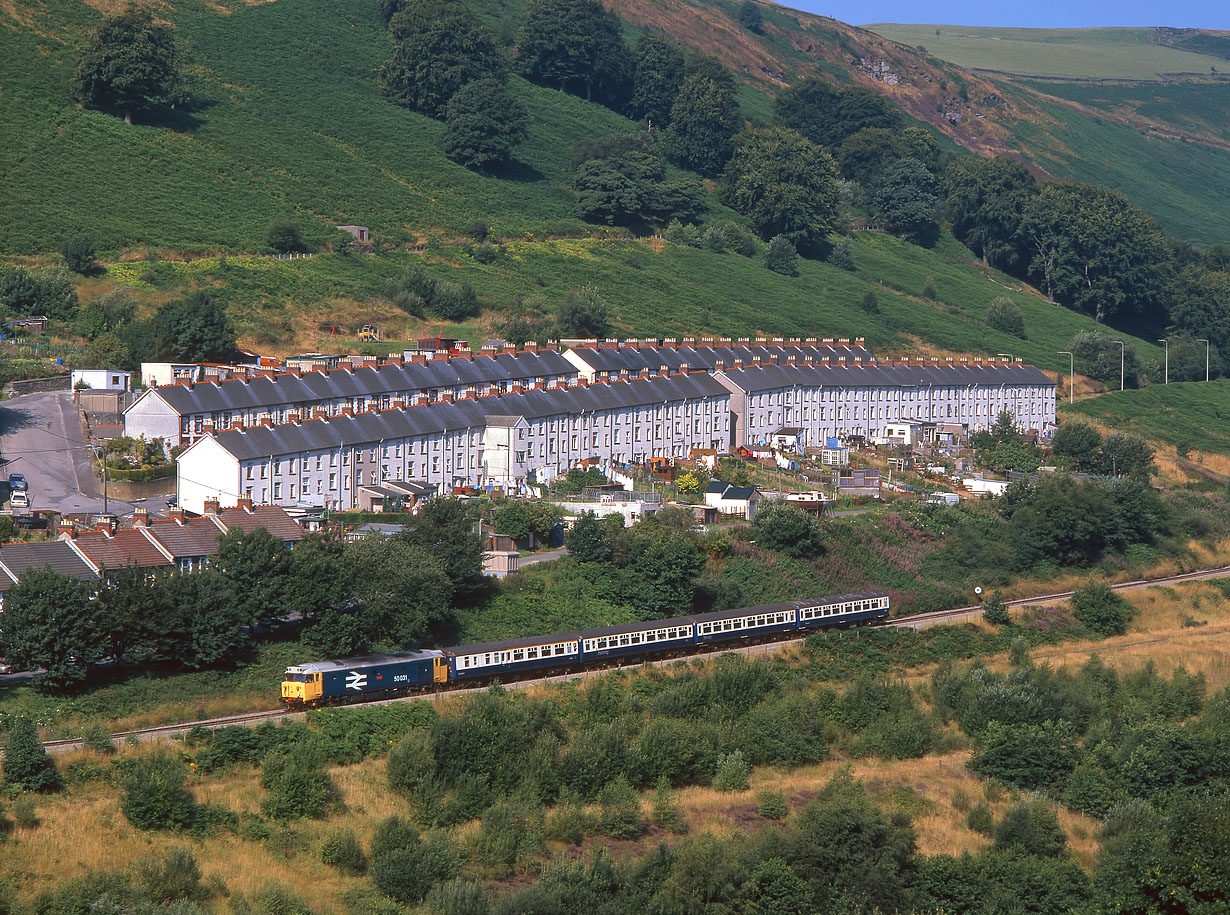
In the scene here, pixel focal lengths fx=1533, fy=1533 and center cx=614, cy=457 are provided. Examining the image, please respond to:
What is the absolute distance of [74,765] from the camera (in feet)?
145

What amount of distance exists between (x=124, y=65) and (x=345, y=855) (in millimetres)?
102600

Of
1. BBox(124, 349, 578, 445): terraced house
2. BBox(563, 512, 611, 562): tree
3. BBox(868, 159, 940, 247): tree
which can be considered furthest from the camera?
BBox(868, 159, 940, 247): tree

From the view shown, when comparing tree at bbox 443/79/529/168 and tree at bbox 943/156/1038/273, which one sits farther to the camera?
tree at bbox 943/156/1038/273

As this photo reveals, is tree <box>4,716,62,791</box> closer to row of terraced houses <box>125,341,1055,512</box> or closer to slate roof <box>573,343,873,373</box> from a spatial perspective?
row of terraced houses <box>125,341,1055,512</box>

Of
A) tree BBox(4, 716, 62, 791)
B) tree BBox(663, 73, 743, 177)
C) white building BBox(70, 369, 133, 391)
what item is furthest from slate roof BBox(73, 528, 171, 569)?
tree BBox(663, 73, 743, 177)

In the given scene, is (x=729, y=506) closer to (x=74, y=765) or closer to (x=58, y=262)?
(x=74, y=765)

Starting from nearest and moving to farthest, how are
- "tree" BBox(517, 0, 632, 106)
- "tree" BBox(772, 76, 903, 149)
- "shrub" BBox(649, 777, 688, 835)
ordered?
"shrub" BBox(649, 777, 688, 835)
"tree" BBox(517, 0, 632, 106)
"tree" BBox(772, 76, 903, 149)

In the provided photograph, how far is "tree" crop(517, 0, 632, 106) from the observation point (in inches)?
6914

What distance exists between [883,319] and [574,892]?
100m

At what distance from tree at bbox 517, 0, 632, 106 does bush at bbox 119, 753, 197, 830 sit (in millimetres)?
143208

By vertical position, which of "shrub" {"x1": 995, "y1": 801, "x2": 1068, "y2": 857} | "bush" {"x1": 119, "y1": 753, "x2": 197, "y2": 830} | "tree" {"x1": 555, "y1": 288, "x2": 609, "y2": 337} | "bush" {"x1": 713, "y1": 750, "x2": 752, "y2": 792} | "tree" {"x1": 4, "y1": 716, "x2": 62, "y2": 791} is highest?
"tree" {"x1": 555, "y1": 288, "x2": 609, "y2": 337}

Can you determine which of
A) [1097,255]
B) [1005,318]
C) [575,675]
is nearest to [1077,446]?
[1005,318]

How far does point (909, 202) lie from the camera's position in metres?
170

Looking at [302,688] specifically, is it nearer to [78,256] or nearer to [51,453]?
[51,453]
